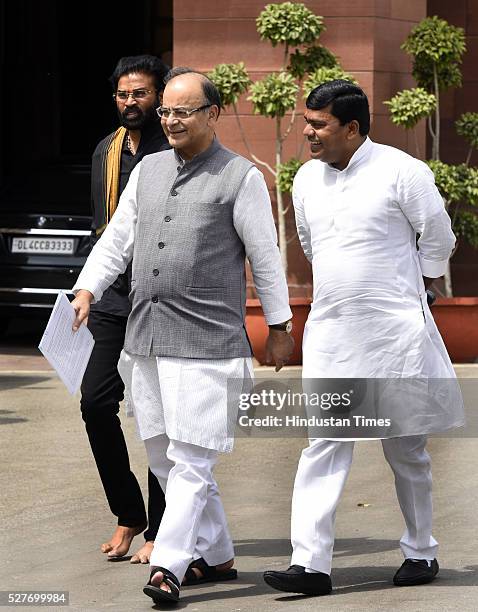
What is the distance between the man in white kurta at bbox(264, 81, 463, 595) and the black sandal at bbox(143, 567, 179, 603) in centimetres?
35

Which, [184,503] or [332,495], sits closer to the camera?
[184,503]

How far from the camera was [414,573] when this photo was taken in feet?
19.4

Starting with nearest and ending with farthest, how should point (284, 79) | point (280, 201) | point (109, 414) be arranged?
1. point (109, 414)
2. point (284, 79)
3. point (280, 201)

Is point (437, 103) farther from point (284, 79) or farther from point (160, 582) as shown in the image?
point (160, 582)

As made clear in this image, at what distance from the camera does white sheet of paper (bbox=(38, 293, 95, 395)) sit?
18.1ft

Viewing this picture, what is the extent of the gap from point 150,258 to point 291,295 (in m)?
6.82

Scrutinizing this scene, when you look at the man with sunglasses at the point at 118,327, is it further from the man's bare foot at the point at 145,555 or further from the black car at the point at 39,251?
the black car at the point at 39,251

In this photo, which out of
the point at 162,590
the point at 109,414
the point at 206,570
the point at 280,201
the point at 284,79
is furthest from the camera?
the point at 280,201

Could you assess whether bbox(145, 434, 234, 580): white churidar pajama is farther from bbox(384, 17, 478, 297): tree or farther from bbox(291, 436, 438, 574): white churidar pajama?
bbox(384, 17, 478, 297): tree

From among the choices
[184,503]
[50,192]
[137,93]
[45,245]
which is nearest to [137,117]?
[137,93]

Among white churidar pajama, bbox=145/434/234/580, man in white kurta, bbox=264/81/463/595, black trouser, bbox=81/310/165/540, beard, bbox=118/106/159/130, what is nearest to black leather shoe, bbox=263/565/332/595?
man in white kurta, bbox=264/81/463/595

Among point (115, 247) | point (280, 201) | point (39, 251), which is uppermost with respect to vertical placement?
point (115, 247)

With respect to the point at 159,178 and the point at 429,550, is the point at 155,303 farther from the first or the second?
the point at 429,550

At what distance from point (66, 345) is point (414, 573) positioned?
150cm
